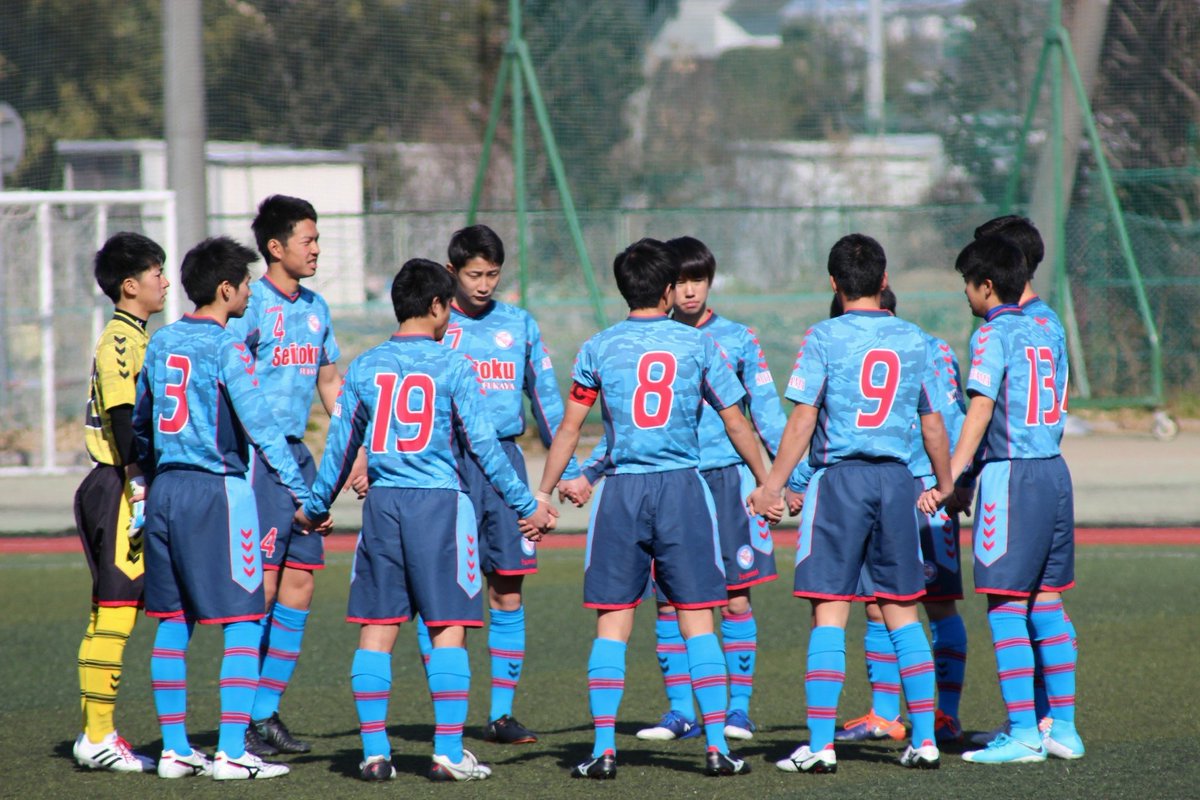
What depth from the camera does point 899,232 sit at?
1731 centimetres

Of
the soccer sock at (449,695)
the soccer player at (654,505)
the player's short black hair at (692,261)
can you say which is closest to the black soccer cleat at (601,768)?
Answer: the soccer player at (654,505)

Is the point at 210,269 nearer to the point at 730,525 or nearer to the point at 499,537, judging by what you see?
the point at 499,537

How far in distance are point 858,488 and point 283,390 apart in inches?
96.6

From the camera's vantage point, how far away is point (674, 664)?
20.0ft

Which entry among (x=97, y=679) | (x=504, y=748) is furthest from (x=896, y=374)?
(x=97, y=679)

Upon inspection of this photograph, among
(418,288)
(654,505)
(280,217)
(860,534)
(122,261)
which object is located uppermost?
(280,217)

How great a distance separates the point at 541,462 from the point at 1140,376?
7573 mm

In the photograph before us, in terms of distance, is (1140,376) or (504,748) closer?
(504,748)

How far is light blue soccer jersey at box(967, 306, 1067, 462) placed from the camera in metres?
5.48

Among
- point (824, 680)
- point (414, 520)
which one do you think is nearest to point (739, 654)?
point (824, 680)

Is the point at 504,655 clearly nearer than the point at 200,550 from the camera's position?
No

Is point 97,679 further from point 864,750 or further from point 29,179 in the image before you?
point 29,179

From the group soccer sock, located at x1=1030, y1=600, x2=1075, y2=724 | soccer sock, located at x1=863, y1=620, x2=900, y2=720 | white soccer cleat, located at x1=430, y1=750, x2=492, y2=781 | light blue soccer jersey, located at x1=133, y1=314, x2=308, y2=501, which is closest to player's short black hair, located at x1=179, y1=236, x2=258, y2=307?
light blue soccer jersey, located at x1=133, y1=314, x2=308, y2=501

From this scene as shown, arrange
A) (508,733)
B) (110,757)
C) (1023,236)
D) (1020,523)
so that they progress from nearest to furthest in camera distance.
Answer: (1020,523) → (110,757) → (1023,236) → (508,733)
